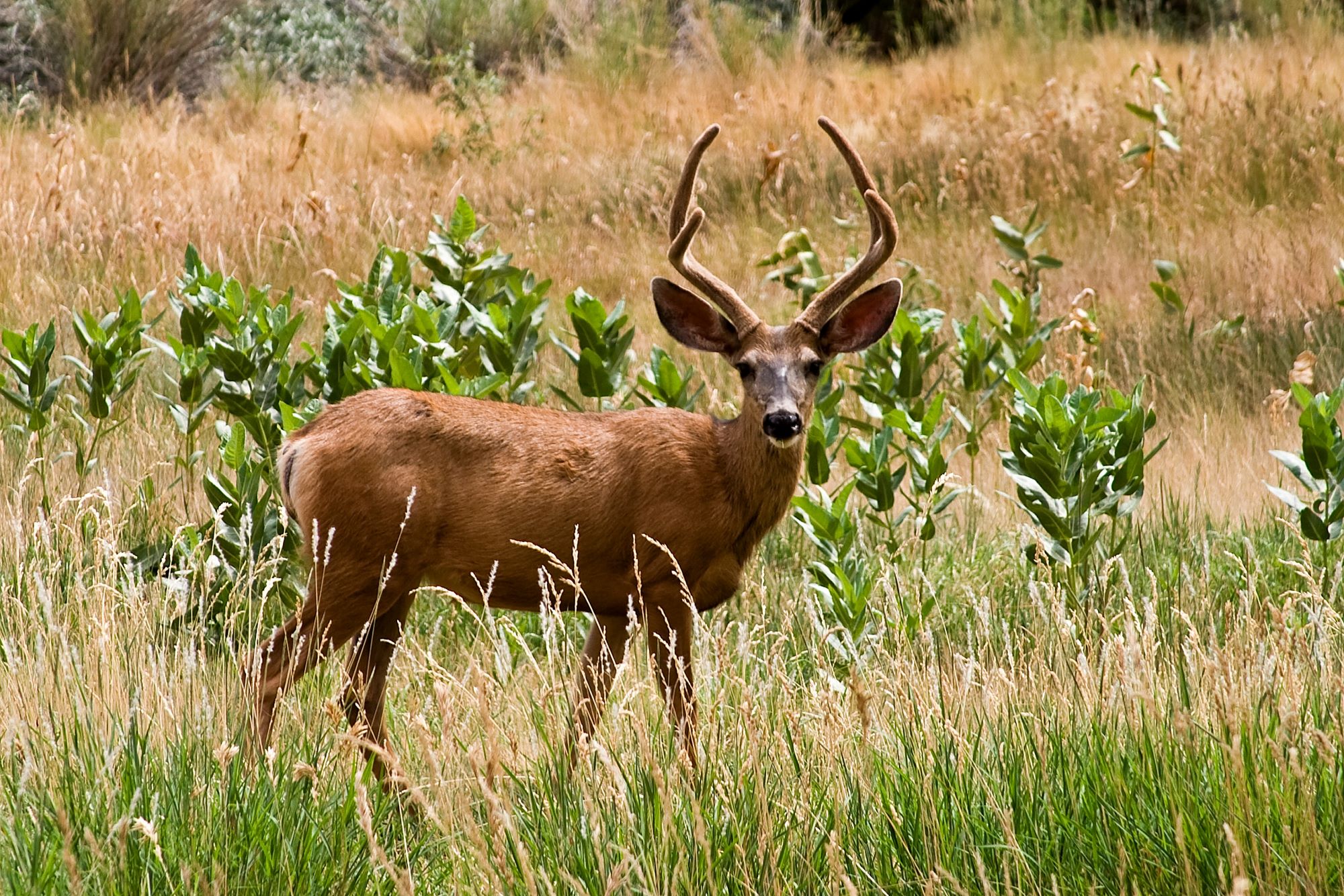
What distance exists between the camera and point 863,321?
514cm

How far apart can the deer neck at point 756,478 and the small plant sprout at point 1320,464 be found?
58.0 inches

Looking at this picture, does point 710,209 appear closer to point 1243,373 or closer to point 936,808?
point 1243,373

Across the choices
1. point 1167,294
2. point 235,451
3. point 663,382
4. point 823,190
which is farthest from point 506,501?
point 823,190

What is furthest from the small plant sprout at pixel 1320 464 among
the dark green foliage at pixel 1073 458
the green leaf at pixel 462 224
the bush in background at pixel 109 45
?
the bush in background at pixel 109 45

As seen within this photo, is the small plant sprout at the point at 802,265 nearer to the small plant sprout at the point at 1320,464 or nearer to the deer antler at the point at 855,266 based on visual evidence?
the deer antler at the point at 855,266

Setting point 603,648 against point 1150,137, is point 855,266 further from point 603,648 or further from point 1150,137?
point 1150,137

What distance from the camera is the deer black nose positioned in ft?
14.9

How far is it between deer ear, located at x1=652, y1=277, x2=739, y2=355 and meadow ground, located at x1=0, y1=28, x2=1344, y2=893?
93 cm

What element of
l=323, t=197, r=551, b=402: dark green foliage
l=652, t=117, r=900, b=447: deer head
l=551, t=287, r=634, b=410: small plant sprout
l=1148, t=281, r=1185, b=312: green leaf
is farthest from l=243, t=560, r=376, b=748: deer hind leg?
l=1148, t=281, r=1185, b=312: green leaf

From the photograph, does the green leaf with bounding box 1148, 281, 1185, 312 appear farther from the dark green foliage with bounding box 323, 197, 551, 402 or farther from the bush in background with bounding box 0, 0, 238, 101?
the bush in background with bounding box 0, 0, 238, 101

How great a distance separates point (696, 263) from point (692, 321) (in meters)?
0.20

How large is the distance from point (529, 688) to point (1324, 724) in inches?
88.7

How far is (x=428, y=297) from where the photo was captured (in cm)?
646

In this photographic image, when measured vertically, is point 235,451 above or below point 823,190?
above
